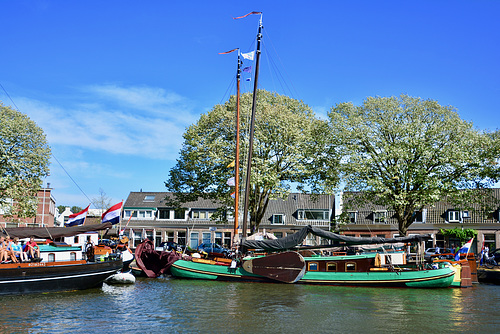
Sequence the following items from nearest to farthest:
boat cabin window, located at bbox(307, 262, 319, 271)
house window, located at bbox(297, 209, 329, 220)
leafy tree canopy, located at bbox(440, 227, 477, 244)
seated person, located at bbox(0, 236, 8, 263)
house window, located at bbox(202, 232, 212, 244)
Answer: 1. seated person, located at bbox(0, 236, 8, 263)
2. boat cabin window, located at bbox(307, 262, 319, 271)
3. leafy tree canopy, located at bbox(440, 227, 477, 244)
4. house window, located at bbox(297, 209, 329, 220)
5. house window, located at bbox(202, 232, 212, 244)

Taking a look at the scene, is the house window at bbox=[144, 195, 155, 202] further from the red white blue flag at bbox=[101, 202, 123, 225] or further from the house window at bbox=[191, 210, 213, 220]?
the red white blue flag at bbox=[101, 202, 123, 225]

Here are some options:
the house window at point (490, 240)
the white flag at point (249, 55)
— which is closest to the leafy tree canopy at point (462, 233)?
the house window at point (490, 240)

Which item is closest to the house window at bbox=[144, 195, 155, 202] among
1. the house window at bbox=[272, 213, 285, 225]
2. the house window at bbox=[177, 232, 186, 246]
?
the house window at bbox=[177, 232, 186, 246]

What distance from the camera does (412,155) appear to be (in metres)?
36.4

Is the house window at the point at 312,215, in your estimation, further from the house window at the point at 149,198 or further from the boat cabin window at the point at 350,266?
the boat cabin window at the point at 350,266

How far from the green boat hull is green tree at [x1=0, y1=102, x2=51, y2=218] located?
19.0 metres

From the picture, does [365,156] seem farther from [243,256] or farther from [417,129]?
[243,256]

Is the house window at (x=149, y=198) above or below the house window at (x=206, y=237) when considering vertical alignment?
above

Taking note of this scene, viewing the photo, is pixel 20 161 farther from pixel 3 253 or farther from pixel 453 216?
pixel 453 216

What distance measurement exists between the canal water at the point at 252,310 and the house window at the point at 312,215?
34.2 m

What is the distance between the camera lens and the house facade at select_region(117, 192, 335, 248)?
6197 centimetres

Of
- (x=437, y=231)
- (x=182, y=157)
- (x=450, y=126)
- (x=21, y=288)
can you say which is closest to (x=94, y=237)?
(x=182, y=157)

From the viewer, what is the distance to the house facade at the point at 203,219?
62.0 meters

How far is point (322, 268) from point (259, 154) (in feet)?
43.4
